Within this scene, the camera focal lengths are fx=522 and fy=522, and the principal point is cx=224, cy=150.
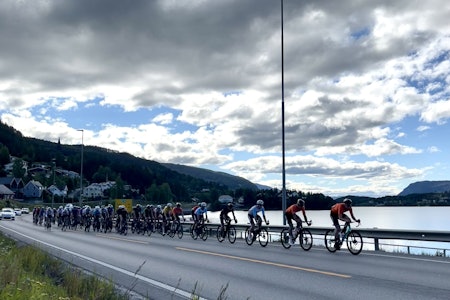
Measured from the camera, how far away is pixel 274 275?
37.7ft

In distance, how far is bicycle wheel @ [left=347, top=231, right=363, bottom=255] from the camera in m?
16.2

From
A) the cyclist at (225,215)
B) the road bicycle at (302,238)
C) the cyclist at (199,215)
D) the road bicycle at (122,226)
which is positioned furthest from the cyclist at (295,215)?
the road bicycle at (122,226)

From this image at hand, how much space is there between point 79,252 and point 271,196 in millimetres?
47521

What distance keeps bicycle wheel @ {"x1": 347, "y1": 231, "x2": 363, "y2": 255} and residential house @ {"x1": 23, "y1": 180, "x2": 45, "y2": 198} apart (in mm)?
171865

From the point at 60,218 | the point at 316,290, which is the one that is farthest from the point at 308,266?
the point at 60,218

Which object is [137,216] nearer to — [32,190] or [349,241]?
[349,241]

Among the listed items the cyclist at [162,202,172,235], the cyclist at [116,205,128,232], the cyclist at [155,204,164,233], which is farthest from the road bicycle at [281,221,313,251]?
the cyclist at [116,205,128,232]

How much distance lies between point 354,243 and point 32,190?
17524 cm

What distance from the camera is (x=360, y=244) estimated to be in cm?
1625

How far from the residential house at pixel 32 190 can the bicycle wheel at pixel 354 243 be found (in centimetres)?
17187

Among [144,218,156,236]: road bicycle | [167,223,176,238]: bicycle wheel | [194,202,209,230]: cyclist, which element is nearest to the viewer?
[194,202,209,230]: cyclist

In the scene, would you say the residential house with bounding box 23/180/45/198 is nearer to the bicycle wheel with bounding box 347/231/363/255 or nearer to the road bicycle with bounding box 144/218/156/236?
the road bicycle with bounding box 144/218/156/236

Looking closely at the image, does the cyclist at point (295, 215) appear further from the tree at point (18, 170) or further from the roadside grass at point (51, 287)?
the tree at point (18, 170)

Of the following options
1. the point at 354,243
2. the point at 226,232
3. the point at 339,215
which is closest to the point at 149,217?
the point at 226,232
